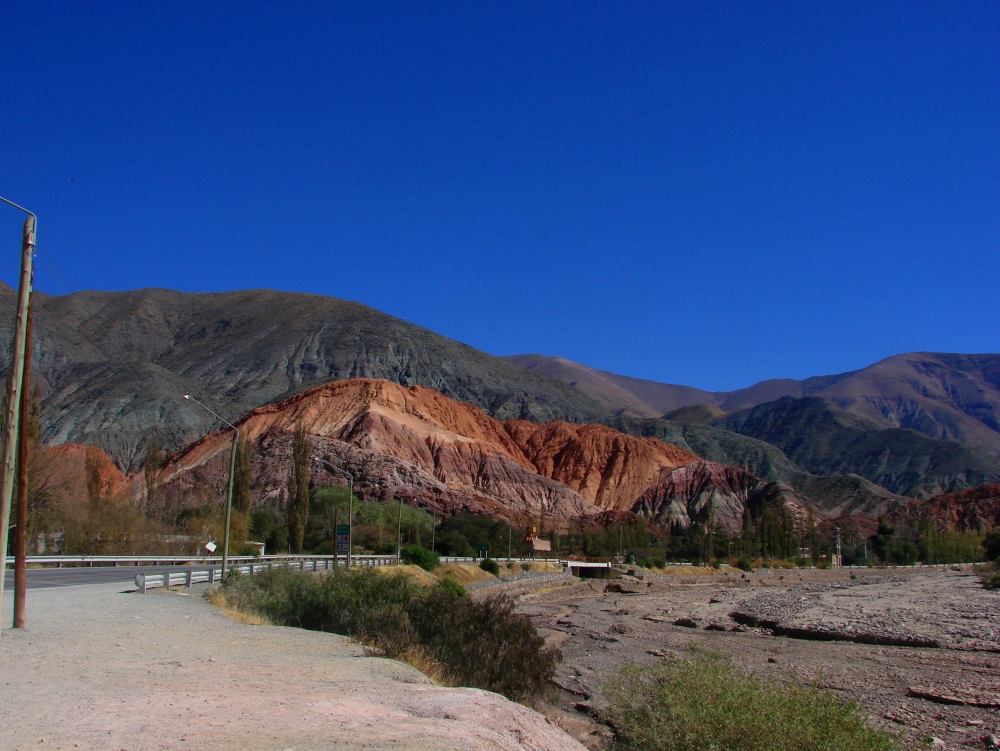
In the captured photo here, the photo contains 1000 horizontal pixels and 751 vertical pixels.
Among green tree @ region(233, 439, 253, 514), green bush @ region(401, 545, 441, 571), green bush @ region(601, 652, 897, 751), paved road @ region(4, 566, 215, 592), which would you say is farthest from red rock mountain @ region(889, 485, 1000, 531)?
green bush @ region(601, 652, 897, 751)

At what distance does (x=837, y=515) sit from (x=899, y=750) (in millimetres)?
159315

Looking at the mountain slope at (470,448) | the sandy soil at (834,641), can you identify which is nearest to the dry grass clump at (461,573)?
the sandy soil at (834,641)

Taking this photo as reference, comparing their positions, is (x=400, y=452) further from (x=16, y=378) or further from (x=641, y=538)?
(x=16, y=378)

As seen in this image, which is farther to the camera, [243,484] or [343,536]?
[243,484]

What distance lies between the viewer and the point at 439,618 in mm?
20422

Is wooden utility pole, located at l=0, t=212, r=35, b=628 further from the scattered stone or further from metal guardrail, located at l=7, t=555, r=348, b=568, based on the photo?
the scattered stone

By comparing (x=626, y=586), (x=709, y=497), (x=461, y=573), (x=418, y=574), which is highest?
(x=709, y=497)

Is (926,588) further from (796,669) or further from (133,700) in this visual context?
(133,700)

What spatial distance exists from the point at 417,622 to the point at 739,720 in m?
9.35

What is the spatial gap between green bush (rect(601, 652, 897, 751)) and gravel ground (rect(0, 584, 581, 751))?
2095 millimetres

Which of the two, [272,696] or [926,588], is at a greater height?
[272,696]

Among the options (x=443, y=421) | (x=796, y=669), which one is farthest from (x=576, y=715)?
(x=443, y=421)

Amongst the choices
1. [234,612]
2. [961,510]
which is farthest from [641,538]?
[234,612]

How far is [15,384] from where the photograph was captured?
1462 cm
